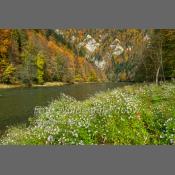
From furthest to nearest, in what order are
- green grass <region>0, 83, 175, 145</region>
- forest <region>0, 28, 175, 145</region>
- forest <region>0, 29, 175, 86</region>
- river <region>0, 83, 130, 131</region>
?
1. river <region>0, 83, 130, 131</region>
2. forest <region>0, 29, 175, 86</region>
3. forest <region>0, 28, 175, 145</region>
4. green grass <region>0, 83, 175, 145</region>

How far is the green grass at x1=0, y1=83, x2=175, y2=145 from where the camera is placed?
9.80m

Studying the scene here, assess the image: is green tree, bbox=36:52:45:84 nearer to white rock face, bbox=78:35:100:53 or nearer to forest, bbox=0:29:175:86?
forest, bbox=0:29:175:86

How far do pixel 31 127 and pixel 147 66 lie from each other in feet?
9.01

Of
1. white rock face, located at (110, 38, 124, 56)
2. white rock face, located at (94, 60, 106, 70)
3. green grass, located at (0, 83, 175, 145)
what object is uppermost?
white rock face, located at (110, 38, 124, 56)

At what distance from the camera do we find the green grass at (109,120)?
32.1ft

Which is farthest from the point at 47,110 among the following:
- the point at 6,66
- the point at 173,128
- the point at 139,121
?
the point at 173,128

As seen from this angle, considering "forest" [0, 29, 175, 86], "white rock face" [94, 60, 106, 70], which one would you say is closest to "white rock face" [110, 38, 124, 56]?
"forest" [0, 29, 175, 86]

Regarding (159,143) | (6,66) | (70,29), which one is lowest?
(159,143)

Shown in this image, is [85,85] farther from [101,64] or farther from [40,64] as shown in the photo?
[40,64]

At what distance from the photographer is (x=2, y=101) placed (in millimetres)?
10242

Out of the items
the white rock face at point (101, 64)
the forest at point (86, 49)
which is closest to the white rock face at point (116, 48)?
the forest at point (86, 49)

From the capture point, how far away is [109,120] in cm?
995

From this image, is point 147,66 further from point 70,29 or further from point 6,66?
point 6,66

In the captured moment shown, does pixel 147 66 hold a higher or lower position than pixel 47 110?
higher
